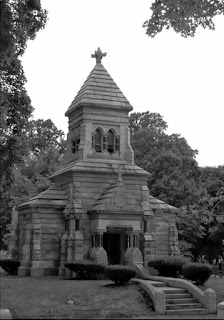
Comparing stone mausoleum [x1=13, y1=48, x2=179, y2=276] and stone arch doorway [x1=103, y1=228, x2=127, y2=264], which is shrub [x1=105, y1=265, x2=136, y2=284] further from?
stone arch doorway [x1=103, y1=228, x2=127, y2=264]

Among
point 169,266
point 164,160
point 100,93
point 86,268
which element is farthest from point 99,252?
point 164,160

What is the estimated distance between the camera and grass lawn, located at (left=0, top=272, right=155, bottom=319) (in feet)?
58.4

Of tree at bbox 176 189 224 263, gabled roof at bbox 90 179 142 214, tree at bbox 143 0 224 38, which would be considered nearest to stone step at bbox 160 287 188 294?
gabled roof at bbox 90 179 142 214

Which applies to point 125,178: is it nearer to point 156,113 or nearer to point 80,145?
point 80,145

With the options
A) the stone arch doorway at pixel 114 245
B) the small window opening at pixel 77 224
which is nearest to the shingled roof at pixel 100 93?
the small window opening at pixel 77 224

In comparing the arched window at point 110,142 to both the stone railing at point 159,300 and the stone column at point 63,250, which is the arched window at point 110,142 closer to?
the stone column at point 63,250

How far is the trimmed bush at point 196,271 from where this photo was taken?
23.6 metres

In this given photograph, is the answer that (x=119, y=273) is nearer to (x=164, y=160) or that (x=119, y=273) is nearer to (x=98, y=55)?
(x=98, y=55)

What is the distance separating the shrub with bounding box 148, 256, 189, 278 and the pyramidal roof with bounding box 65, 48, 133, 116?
1087cm

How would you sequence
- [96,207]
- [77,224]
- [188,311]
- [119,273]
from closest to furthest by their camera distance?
[188,311] < [119,273] < [96,207] < [77,224]

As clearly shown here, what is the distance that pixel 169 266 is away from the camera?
2498 cm

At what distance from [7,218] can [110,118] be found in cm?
2699

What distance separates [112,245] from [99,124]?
768cm

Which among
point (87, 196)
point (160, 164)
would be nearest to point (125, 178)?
point (87, 196)
